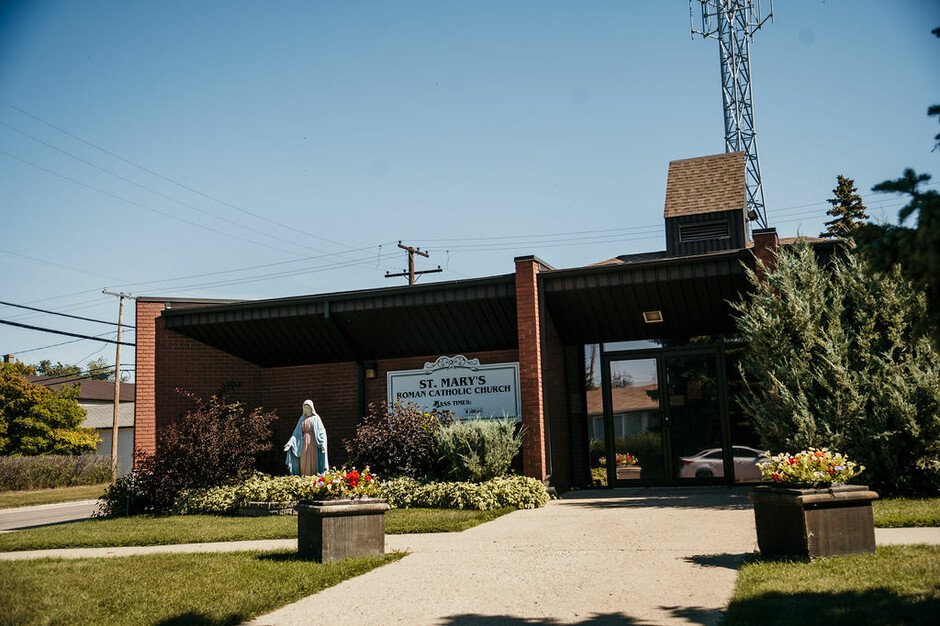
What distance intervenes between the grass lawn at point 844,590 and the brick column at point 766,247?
651 cm

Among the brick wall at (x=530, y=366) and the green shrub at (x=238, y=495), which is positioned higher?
the brick wall at (x=530, y=366)

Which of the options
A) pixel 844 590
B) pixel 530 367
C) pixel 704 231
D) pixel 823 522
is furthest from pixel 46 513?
pixel 844 590

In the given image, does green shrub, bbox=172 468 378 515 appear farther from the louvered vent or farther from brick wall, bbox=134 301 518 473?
the louvered vent

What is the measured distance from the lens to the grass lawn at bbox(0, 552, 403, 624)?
5.90 metres

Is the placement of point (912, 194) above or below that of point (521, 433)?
above

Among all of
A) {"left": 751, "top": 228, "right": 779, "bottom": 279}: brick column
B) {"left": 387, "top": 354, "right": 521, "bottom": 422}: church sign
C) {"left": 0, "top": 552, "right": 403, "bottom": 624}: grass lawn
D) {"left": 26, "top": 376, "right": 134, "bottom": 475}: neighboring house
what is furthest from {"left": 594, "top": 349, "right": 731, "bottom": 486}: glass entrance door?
{"left": 26, "top": 376, "right": 134, "bottom": 475}: neighboring house

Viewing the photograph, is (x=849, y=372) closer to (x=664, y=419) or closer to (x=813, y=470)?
(x=664, y=419)

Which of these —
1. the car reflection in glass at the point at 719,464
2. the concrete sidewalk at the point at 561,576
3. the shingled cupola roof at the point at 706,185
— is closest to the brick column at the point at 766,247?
the car reflection in glass at the point at 719,464

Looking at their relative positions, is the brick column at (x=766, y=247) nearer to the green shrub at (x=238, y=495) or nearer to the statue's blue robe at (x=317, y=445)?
the green shrub at (x=238, y=495)

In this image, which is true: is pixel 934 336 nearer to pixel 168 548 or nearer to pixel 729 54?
pixel 168 548

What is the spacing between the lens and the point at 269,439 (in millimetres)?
16562

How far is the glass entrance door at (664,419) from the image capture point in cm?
1457

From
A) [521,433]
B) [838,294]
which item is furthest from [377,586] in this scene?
[838,294]

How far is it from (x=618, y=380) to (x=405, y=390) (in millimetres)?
4559
